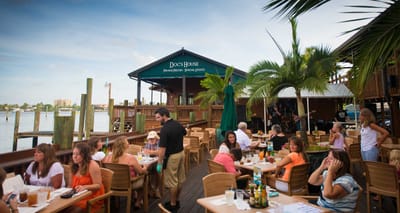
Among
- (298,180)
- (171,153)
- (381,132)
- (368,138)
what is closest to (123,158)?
(171,153)

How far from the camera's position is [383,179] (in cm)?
362

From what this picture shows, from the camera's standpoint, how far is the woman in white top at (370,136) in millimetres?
4535

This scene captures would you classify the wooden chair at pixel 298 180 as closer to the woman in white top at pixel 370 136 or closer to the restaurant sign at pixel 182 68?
the woman in white top at pixel 370 136

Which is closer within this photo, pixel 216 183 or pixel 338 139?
pixel 216 183

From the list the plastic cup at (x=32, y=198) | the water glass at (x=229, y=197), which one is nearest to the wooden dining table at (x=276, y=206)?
the water glass at (x=229, y=197)

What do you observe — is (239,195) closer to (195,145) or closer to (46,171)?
(46,171)

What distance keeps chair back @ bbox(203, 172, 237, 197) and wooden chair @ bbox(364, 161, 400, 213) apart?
247 cm

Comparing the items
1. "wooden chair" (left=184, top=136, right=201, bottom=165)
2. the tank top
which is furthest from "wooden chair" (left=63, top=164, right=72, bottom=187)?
the tank top

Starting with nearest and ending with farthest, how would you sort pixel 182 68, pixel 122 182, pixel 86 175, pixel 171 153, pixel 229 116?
pixel 86 175 < pixel 122 182 < pixel 171 153 < pixel 229 116 < pixel 182 68

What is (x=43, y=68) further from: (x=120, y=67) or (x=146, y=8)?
(x=120, y=67)

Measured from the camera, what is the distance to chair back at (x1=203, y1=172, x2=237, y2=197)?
9.28ft

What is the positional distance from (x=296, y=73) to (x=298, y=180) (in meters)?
2.90

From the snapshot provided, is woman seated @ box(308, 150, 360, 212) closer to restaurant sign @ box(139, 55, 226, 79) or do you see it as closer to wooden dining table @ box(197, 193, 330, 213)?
wooden dining table @ box(197, 193, 330, 213)

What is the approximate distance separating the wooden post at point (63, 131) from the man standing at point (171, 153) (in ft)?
5.44
